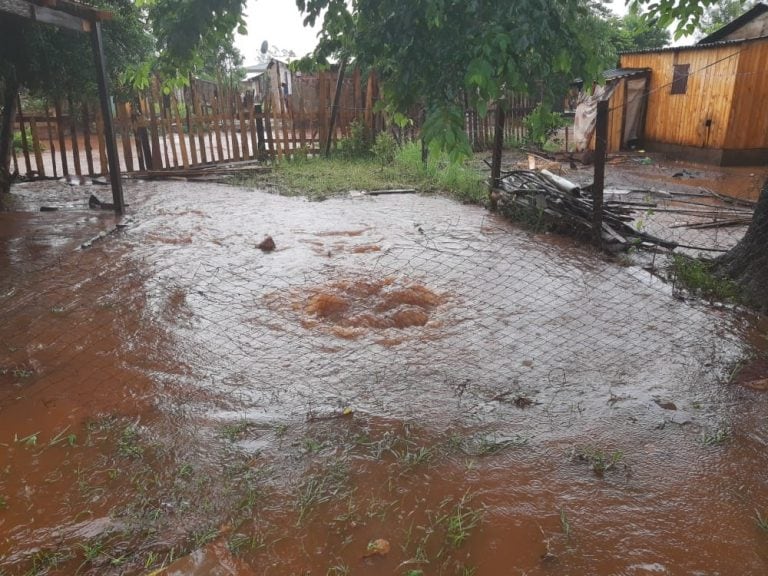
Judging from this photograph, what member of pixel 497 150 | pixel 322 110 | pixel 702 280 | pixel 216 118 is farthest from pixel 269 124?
pixel 702 280

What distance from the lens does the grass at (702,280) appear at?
4.91 meters

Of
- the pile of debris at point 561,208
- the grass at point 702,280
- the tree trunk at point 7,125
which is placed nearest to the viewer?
the grass at point 702,280

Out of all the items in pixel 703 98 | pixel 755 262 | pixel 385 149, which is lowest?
pixel 755 262

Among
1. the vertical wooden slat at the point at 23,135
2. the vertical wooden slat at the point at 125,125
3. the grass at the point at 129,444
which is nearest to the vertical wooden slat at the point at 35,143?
the vertical wooden slat at the point at 23,135

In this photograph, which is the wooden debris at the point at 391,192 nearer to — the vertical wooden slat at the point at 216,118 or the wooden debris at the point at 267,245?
the wooden debris at the point at 267,245

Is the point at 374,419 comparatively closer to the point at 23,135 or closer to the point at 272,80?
the point at 23,135

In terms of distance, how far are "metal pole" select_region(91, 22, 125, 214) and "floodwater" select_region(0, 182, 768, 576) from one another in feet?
7.91

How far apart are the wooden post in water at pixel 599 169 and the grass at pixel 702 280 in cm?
98

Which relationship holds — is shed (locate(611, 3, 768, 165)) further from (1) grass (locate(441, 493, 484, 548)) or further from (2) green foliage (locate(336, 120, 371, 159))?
(1) grass (locate(441, 493, 484, 548))

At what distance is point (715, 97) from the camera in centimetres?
1305

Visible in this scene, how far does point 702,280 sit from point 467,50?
12.2 ft

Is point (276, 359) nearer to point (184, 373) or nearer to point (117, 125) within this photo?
point (184, 373)

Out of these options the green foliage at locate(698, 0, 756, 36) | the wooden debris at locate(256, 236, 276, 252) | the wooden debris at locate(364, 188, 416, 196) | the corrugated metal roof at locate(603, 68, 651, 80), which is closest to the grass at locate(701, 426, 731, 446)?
the wooden debris at locate(256, 236, 276, 252)

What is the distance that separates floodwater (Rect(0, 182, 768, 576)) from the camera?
7.99 ft
